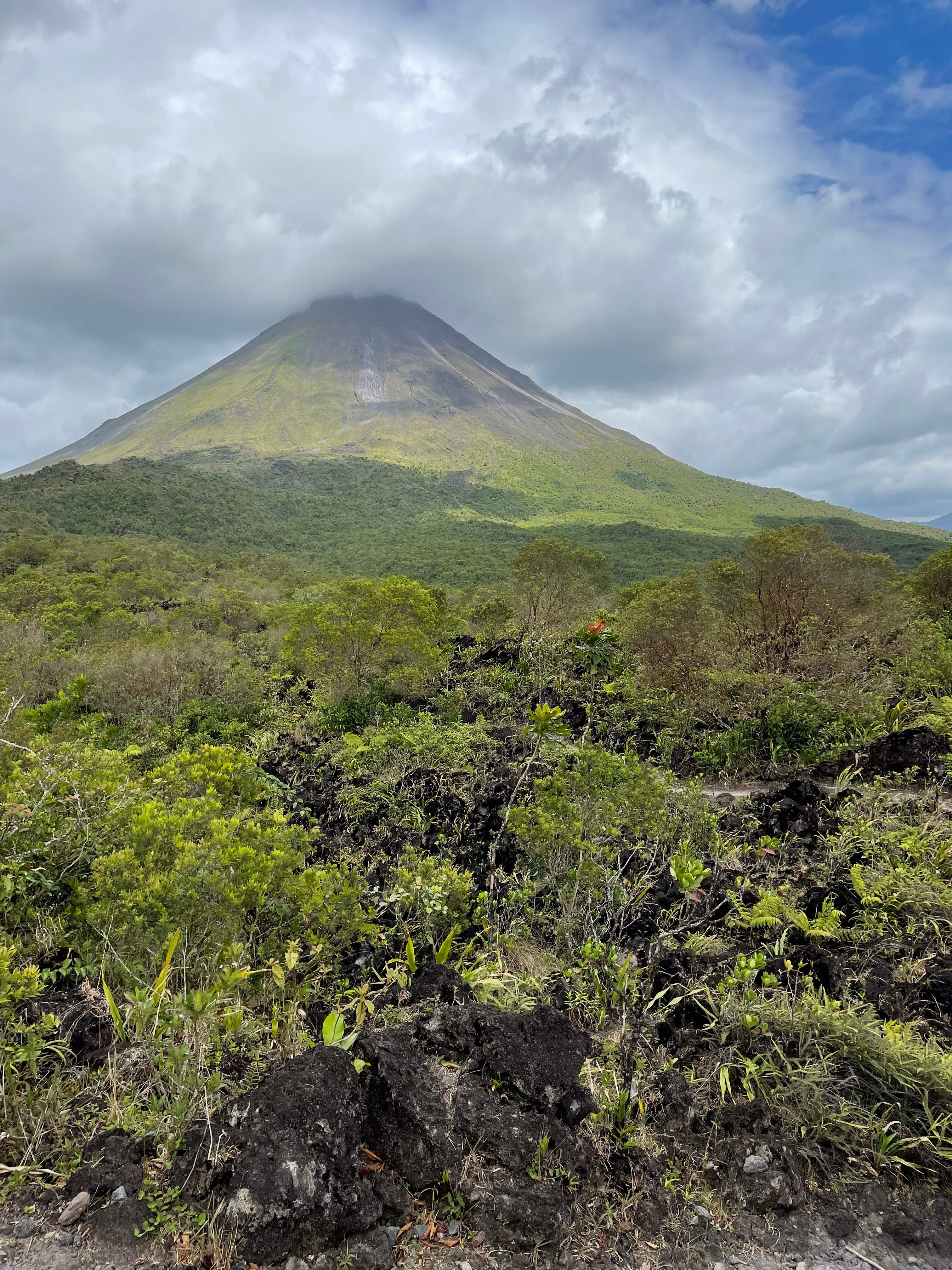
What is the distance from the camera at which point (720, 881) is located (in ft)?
17.6

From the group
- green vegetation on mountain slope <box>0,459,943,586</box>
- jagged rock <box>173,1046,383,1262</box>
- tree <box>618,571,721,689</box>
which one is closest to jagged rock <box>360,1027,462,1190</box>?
jagged rock <box>173,1046,383,1262</box>

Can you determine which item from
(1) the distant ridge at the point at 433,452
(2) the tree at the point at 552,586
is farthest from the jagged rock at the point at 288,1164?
(1) the distant ridge at the point at 433,452

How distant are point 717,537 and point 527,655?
75004 mm

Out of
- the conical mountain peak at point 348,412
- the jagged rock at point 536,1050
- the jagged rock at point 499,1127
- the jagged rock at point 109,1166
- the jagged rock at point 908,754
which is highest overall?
the conical mountain peak at point 348,412

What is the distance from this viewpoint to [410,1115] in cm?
290

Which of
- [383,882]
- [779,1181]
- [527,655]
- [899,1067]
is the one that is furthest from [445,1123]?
[527,655]

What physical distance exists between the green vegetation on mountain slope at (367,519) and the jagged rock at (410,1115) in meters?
33.0

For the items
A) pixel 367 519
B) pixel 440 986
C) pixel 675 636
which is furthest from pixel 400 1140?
pixel 367 519

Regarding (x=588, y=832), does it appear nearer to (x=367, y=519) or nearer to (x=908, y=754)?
(x=908, y=754)

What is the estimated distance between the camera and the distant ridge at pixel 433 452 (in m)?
89.7

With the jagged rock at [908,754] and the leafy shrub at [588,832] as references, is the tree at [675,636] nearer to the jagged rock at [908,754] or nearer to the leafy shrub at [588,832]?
the jagged rock at [908,754]

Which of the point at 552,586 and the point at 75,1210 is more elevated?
the point at 552,586

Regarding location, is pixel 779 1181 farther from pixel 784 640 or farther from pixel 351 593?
pixel 351 593

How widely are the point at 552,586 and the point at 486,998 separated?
1444 cm
